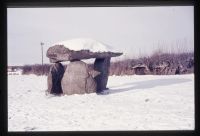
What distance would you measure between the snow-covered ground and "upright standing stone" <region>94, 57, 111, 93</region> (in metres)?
0.07

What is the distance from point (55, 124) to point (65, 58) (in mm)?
774

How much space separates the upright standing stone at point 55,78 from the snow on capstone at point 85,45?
27 centimetres

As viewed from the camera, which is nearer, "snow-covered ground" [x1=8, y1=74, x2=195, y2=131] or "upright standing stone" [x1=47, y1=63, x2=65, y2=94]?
"snow-covered ground" [x1=8, y1=74, x2=195, y2=131]

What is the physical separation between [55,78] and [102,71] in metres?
0.56

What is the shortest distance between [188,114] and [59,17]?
183cm

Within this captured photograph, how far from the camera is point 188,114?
171 inches

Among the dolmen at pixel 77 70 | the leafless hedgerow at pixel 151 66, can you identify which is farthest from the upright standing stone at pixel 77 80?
the leafless hedgerow at pixel 151 66

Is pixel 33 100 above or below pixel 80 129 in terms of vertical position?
above

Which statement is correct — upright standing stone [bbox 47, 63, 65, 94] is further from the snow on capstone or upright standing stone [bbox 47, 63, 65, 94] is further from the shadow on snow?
the shadow on snow

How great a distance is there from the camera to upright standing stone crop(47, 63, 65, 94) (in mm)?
4449

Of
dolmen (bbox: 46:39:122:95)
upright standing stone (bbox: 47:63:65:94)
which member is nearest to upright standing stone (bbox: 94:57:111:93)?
dolmen (bbox: 46:39:122:95)

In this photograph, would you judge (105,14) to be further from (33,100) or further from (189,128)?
(189,128)
